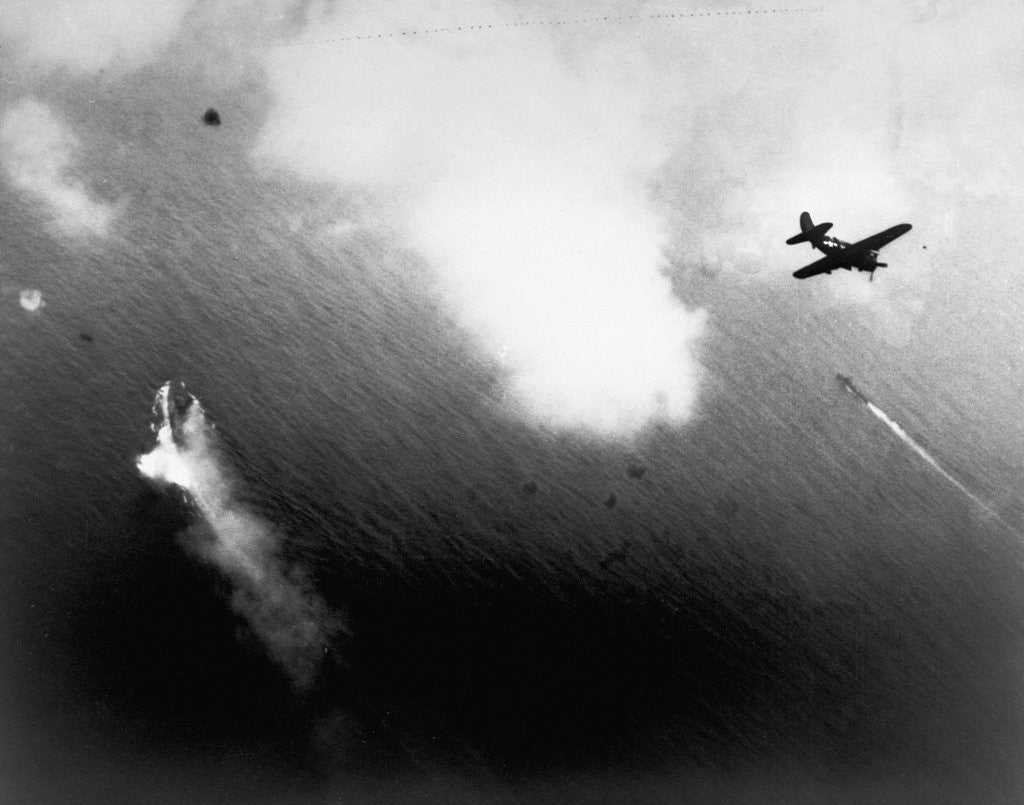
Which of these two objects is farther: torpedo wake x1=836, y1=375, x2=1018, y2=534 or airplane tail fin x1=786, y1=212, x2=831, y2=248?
torpedo wake x1=836, y1=375, x2=1018, y2=534

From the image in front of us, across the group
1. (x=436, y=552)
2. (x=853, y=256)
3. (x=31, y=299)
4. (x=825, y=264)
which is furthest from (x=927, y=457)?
(x=31, y=299)

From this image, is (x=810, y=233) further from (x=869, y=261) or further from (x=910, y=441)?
(x=910, y=441)

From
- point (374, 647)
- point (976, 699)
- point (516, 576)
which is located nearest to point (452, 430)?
point (516, 576)

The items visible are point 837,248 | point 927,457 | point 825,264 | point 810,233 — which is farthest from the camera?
point 927,457

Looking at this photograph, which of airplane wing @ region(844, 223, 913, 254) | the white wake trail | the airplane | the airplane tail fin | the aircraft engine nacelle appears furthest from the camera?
the white wake trail

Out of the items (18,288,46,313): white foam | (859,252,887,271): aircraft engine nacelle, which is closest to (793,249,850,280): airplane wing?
(859,252,887,271): aircraft engine nacelle

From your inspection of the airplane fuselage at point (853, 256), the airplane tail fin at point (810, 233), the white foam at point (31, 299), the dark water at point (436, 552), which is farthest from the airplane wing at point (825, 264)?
the white foam at point (31, 299)

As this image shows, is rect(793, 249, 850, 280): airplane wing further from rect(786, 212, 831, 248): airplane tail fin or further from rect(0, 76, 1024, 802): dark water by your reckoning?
rect(0, 76, 1024, 802): dark water
